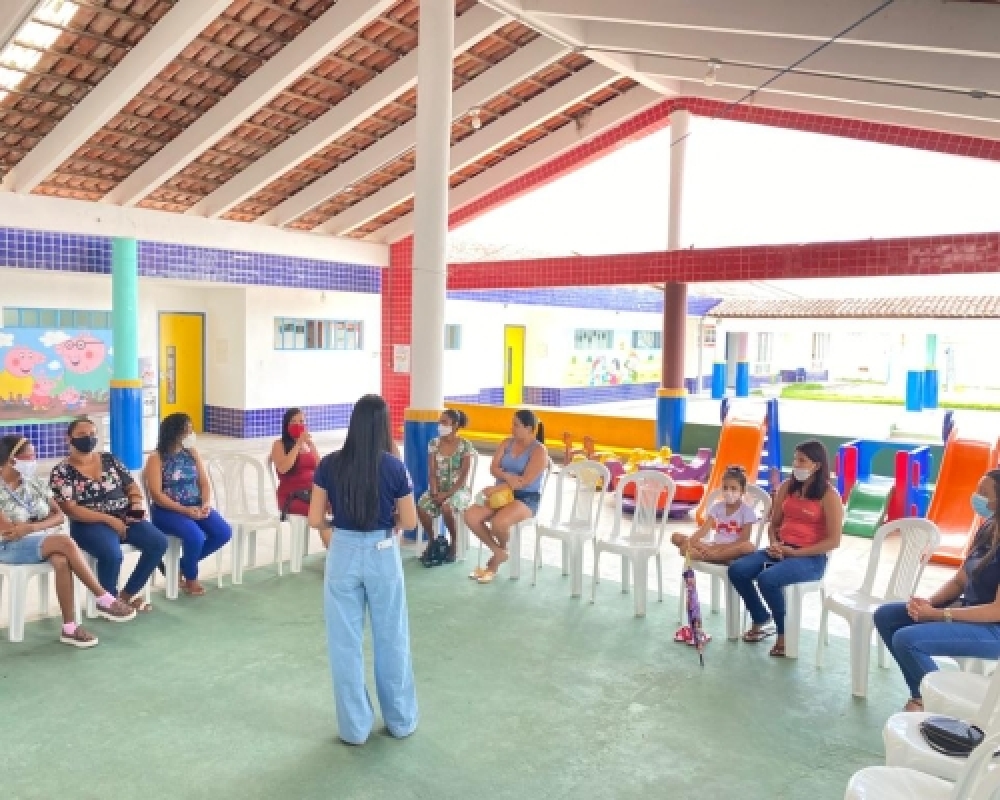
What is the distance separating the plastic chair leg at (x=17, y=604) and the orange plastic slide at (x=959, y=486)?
7.05 metres

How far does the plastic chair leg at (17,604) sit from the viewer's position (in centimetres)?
483

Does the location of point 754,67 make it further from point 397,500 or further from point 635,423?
point 397,500

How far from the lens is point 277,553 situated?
20.8ft

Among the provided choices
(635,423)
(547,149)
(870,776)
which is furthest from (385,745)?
(547,149)

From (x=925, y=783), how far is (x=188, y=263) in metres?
10.9

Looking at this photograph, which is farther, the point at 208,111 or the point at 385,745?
the point at 208,111

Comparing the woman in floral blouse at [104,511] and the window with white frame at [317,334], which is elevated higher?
the window with white frame at [317,334]

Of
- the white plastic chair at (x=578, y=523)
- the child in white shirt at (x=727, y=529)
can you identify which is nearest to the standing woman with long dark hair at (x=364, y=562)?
the child in white shirt at (x=727, y=529)

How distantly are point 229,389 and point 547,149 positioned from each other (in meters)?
6.35

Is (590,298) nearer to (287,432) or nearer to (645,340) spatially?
(645,340)

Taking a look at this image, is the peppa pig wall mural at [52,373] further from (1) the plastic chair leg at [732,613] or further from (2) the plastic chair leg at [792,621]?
(2) the plastic chair leg at [792,621]

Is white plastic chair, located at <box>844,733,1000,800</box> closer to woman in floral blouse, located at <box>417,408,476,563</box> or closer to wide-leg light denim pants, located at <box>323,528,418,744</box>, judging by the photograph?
wide-leg light denim pants, located at <box>323,528,418,744</box>

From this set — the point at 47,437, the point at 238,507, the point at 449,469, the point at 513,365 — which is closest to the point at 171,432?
the point at 238,507

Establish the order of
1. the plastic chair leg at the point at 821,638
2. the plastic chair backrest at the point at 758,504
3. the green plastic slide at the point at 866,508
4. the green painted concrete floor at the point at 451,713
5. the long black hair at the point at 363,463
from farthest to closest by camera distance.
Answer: the green plastic slide at the point at 866,508 < the plastic chair backrest at the point at 758,504 < the plastic chair leg at the point at 821,638 < the long black hair at the point at 363,463 < the green painted concrete floor at the point at 451,713
